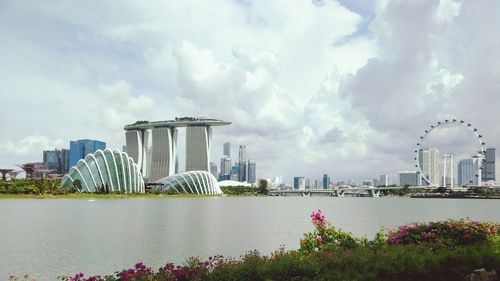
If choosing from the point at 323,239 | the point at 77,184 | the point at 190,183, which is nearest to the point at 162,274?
the point at 323,239

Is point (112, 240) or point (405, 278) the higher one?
point (405, 278)

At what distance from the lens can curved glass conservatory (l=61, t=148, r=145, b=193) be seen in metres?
150

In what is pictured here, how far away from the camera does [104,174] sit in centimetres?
15400

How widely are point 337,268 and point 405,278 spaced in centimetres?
148

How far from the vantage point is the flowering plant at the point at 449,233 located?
52.4 feet

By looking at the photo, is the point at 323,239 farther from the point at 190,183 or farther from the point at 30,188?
the point at 190,183

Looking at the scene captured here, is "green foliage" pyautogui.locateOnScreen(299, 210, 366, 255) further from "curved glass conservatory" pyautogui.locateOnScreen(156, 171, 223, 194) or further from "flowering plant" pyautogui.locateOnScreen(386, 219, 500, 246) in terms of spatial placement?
"curved glass conservatory" pyautogui.locateOnScreen(156, 171, 223, 194)

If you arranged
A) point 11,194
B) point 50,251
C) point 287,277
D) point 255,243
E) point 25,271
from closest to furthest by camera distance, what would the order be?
point 287,277, point 25,271, point 50,251, point 255,243, point 11,194

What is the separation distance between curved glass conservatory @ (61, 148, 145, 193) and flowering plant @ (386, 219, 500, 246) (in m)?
136

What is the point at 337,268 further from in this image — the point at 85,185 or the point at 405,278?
the point at 85,185

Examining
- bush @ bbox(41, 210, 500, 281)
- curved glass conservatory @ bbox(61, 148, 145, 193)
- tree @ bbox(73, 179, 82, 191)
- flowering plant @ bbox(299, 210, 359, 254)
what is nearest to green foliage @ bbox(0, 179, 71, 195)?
tree @ bbox(73, 179, 82, 191)

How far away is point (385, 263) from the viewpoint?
11.2 metres

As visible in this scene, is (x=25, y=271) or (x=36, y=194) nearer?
(x=25, y=271)

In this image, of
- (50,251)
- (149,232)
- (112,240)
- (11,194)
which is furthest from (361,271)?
(11,194)
